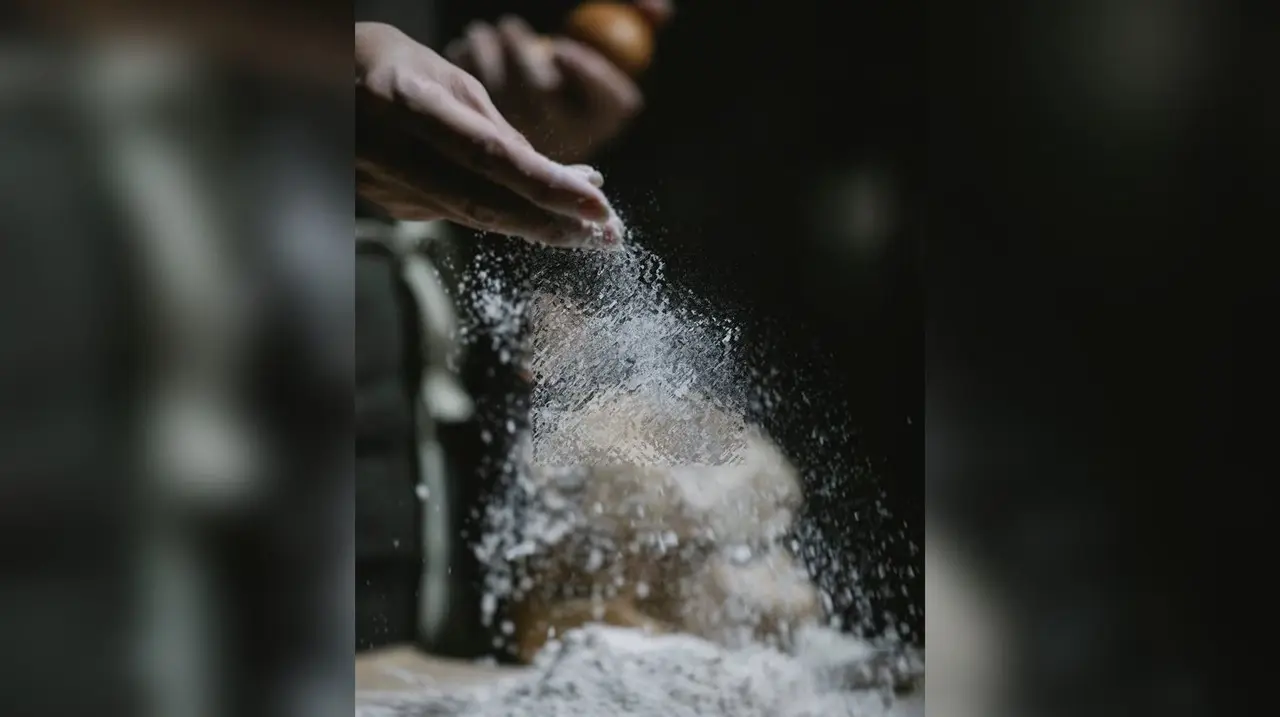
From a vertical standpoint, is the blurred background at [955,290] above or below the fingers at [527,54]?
below

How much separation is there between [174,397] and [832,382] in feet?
1.97

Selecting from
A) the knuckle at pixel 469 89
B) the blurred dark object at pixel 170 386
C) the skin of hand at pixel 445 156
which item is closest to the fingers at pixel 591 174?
the skin of hand at pixel 445 156

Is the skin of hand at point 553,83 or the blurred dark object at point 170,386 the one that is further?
the skin of hand at point 553,83

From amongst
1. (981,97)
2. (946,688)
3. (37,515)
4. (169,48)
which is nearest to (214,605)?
(37,515)

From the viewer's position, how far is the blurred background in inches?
32.2

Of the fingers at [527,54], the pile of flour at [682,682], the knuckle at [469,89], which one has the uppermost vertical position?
the fingers at [527,54]

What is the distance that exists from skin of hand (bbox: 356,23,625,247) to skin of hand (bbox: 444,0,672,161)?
18 millimetres

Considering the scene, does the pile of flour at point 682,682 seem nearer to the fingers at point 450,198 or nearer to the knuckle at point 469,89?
the fingers at point 450,198

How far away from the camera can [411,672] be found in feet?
2.95

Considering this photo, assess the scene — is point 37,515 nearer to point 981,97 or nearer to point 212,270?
point 212,270

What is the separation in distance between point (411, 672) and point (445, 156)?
1.57ft

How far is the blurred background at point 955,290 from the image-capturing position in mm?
819

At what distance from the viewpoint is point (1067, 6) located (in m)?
0.95

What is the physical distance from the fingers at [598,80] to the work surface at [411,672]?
547 millimetres
